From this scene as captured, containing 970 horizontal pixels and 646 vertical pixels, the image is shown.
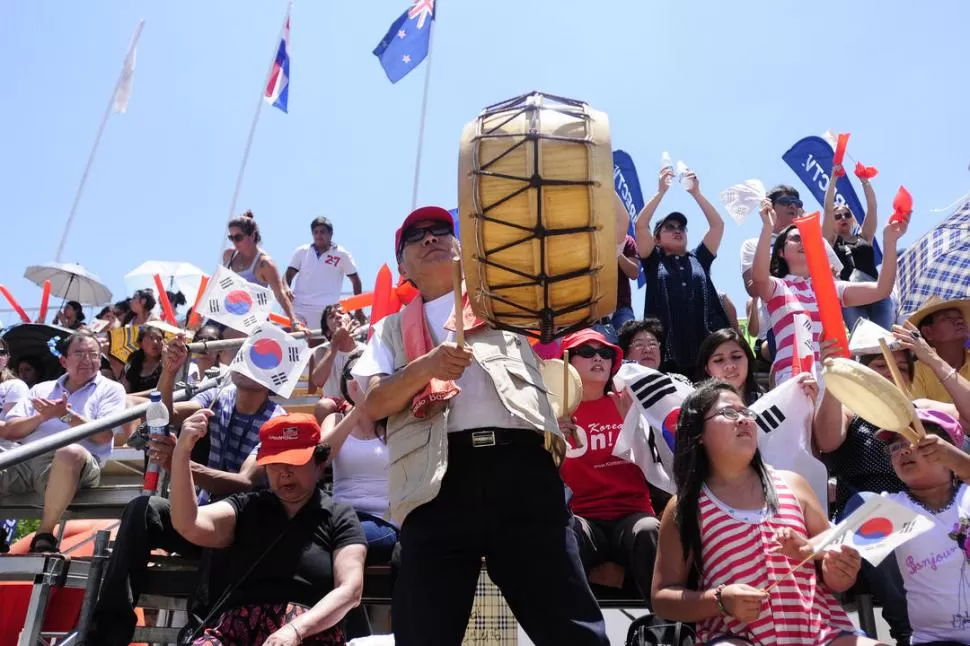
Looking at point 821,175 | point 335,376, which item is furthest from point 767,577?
point 821,175

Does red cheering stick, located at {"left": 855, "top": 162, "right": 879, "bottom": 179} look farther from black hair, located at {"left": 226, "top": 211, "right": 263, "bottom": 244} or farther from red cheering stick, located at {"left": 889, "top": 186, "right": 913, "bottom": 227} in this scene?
black hair, located at {"left": 226, "top": 211, "right": 263, "bottom": 244}

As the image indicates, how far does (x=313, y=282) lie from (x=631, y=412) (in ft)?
19.3

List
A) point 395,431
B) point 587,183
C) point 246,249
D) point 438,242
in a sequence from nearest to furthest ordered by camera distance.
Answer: point 587,183 < point 395,431 < point 438,242 < point 246,249

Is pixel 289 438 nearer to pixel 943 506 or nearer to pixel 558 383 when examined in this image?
pixel 558 383

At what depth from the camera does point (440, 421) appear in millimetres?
3008

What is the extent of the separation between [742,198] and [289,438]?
4.44 m

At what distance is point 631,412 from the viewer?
4.64 metres

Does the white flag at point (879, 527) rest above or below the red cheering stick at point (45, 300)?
below

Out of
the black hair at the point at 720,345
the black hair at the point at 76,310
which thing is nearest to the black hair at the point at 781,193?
the black hair at the point at 720,345

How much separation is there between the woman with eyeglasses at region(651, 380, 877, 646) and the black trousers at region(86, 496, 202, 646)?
88.4 inches

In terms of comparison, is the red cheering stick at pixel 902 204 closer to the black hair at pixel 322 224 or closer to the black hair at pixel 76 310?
the black hair at pixel 322 224

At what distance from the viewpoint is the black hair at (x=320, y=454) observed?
445 centimetres

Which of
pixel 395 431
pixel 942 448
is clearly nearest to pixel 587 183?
pixel 395 431

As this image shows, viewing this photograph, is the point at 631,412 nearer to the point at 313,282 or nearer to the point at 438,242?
the point at 438,242
